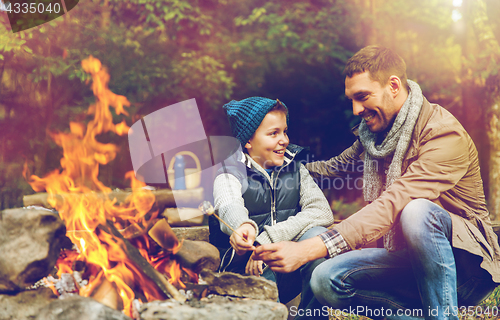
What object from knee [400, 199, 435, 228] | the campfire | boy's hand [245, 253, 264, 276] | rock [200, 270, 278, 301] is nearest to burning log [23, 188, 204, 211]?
the campfire

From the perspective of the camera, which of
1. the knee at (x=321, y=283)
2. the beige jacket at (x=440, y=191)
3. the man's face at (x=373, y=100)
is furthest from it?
the man's face at (x=373, y=100)

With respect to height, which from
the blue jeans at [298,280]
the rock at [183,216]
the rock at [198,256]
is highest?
the rock at [198,256]

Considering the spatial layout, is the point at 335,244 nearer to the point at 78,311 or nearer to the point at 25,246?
the point at 78,311

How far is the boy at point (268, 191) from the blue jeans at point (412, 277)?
210 mm

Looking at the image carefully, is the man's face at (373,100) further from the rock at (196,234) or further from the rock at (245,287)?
the rock at (196,234)

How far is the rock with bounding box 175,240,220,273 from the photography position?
2398 mm

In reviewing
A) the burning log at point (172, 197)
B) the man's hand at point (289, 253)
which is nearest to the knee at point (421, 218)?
the man's hand at point (289, 253)

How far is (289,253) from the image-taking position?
217 centimetres

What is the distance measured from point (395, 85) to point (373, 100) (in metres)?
0.17

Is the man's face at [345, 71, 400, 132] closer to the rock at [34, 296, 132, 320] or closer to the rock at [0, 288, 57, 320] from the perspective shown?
the rock at [34, 296, 132, 320]

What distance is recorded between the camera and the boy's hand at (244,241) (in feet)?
7.44

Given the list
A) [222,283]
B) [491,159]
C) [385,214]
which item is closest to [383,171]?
[385,214]

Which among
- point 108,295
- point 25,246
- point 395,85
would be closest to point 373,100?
point 395,85

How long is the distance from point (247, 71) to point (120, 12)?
2.17 m
